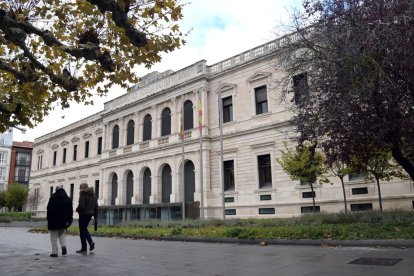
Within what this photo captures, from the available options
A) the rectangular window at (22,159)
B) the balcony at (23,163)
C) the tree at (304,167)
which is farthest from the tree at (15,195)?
the tree at (304,167)

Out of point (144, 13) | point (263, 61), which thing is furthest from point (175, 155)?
point (144, 13)

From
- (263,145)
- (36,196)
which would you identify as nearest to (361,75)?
(263,145)

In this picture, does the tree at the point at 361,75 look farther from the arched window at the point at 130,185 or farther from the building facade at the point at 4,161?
the building facade at the point at 4,161

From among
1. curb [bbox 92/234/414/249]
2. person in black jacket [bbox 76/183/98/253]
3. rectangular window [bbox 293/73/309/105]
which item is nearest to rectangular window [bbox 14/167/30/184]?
curb [bbox 92/234/414/249]

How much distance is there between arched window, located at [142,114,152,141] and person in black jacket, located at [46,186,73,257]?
23.9m

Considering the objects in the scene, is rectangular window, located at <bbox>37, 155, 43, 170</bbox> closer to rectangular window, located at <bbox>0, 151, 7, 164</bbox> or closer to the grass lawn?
rectangular window, located at <bbox>0, 151, 7, 164</bbox>

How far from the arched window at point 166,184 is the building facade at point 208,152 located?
3.3 inches

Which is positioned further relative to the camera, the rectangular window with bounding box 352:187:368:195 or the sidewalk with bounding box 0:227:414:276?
the rectangular window with bounding box 352:187:368:195

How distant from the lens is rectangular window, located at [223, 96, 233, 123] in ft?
94.2

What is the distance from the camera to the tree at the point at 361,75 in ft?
33.0

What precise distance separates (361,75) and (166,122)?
2348 cm

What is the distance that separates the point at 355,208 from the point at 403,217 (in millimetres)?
8450

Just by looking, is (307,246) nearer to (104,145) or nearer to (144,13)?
(144,13)

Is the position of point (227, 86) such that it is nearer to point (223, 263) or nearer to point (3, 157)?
point (223, 263)
